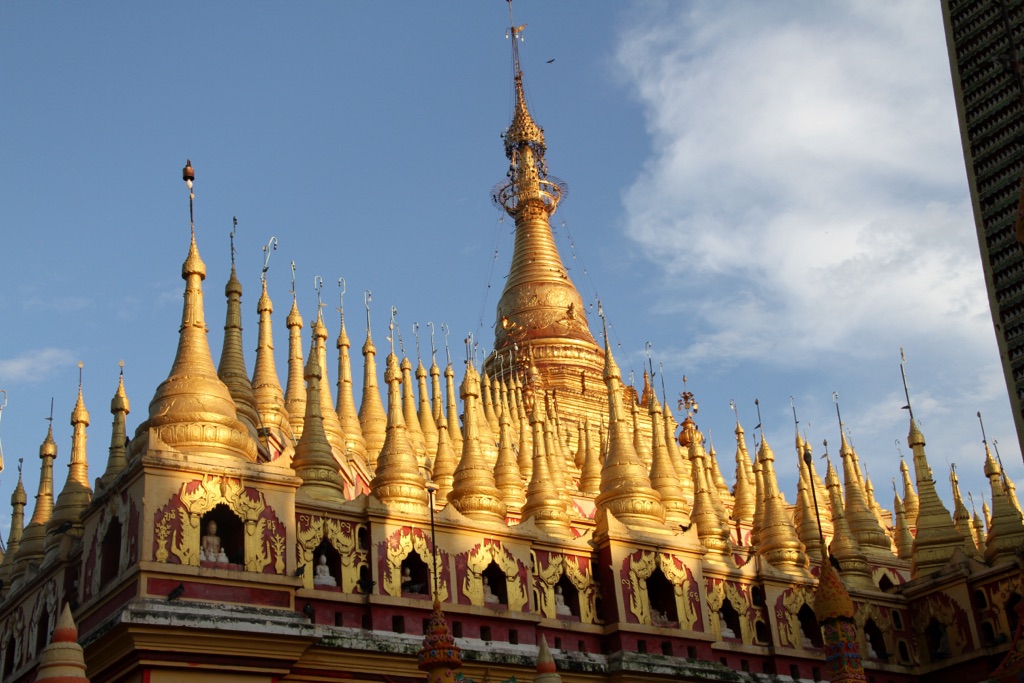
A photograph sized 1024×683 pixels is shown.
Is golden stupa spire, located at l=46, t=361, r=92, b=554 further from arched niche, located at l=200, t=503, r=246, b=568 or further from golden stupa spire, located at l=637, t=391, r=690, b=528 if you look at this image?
golden stupa spire, located at l=637, t=391, r=690, b=528

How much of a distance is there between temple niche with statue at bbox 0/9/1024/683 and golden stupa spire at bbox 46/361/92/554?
78 millimetres

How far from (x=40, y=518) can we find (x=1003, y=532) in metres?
26.5

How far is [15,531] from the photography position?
1606 inches

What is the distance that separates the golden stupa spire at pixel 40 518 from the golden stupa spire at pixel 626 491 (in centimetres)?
1420

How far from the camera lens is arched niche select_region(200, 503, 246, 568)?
90.6ft

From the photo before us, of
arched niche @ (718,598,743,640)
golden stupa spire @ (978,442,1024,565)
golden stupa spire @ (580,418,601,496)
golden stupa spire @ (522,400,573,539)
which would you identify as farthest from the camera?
golden stupa spire @ (580,418,601,496)

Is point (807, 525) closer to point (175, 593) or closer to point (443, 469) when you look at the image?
point (443, 469)

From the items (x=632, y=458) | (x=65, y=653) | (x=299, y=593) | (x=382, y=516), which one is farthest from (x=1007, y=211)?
(x=65, y=653)

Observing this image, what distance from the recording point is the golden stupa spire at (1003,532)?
39.2 metres

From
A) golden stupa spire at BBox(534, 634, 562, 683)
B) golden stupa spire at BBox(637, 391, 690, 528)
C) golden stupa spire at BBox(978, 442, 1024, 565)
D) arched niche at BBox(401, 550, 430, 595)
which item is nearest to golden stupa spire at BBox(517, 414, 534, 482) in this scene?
golden stupa spire at BBox(637, 391, 690, 528)

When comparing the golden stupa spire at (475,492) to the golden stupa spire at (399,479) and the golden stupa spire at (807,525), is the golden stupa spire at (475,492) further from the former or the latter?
the golden stupa spire at (807,525)

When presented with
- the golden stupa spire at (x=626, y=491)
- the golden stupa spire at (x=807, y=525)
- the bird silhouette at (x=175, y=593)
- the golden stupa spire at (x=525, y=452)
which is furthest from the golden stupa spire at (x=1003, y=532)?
the bird silhouette at (x=175, y=593)

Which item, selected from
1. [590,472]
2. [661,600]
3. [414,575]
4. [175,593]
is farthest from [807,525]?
[175,593]

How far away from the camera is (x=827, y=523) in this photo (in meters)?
53.9
